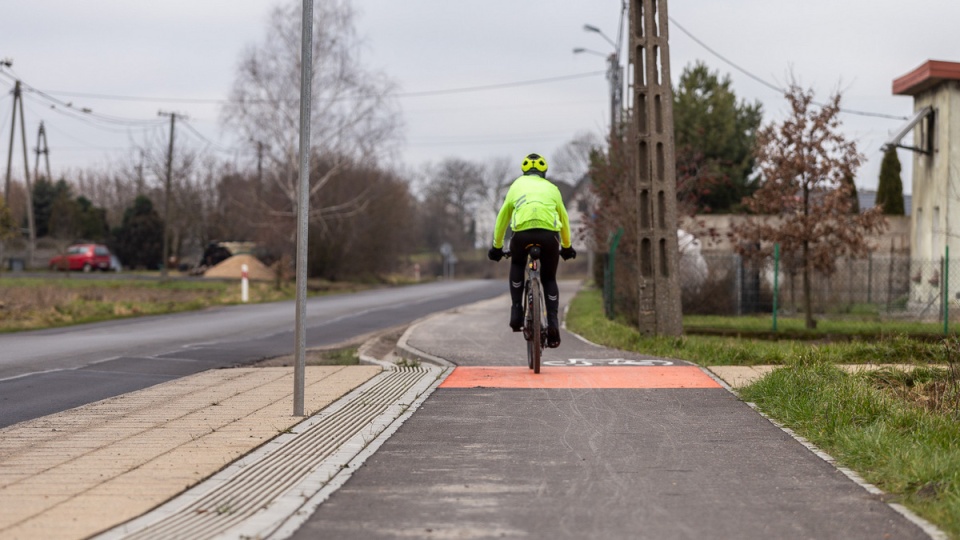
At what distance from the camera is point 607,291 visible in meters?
21.6

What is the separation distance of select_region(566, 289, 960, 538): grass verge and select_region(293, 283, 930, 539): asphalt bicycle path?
184mm

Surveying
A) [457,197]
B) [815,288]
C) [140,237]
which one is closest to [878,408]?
[815,288]

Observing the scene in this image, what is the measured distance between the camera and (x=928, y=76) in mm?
27844

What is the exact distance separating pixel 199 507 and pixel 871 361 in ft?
29.0

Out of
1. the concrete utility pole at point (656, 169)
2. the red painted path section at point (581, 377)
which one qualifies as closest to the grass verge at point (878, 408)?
the red painted path section at point (581, 377)

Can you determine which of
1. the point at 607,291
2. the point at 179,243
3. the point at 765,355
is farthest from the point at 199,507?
the point at 179,243

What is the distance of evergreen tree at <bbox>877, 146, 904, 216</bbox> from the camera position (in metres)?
39.3

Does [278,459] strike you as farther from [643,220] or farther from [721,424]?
[643,220]

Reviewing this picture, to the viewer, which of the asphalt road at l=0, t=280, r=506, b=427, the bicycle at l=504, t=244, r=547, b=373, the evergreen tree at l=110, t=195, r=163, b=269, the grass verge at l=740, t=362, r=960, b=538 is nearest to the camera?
the grass verge at l=740, t=362, r=960, b=538

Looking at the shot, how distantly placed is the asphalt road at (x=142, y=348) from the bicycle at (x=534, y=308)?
3.71m

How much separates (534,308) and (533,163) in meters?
1.33

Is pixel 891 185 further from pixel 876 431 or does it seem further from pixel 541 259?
pixel 876 431

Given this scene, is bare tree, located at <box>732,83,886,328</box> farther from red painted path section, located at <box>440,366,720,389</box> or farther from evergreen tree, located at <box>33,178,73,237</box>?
evergreen tree, located at <box>33,178,73,237</box>

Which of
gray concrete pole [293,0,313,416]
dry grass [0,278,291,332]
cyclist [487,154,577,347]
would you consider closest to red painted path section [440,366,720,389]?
cyclist [487,154,577,347]
